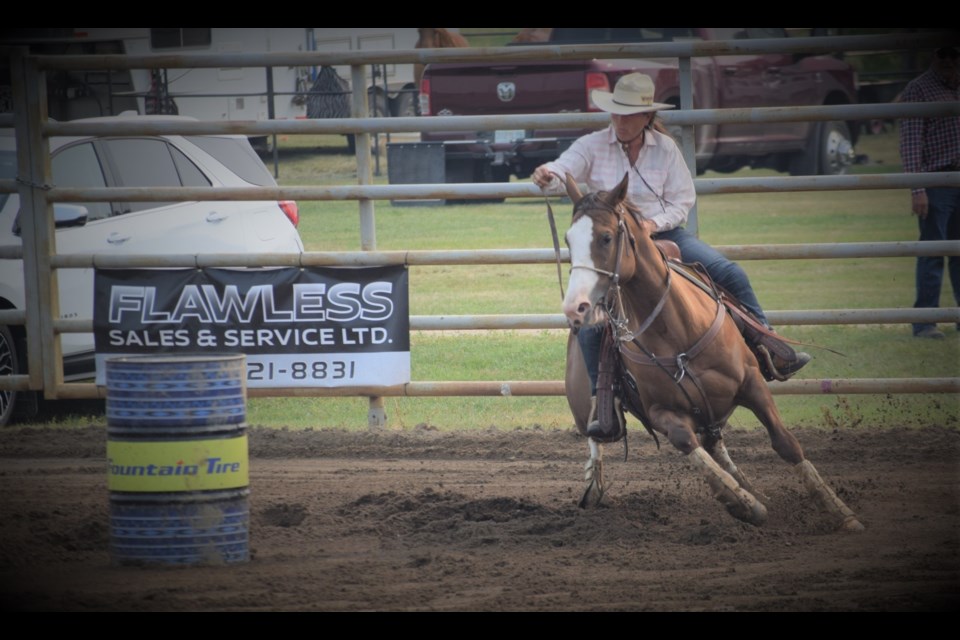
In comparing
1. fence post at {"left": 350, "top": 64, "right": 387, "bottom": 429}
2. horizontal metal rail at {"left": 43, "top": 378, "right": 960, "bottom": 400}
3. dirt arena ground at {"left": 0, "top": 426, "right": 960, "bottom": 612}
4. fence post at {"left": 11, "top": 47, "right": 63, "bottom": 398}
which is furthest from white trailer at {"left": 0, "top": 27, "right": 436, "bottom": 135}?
dirt arena ground at {"left": 0, "top": 426, "right": 960, "bottom": 612}

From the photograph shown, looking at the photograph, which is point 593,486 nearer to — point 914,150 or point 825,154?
point 914,150

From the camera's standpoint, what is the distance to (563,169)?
6.89 metres

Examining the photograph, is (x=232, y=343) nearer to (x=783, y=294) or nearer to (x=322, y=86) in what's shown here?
(x=783, y=294)

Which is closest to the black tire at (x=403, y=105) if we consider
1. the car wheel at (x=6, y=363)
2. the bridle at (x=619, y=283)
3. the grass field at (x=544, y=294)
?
the grass field at (x=544, y=294)

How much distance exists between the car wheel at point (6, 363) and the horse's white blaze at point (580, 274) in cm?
526

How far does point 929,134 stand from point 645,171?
15.7 ft

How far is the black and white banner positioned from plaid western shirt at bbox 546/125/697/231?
209cm

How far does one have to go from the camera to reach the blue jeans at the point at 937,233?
36.0ft

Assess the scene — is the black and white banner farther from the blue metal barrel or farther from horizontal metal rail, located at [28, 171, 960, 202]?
the blue metal barrel

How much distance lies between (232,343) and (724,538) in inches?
156

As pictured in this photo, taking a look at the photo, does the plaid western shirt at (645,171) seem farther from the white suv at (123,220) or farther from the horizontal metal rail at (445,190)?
the white suv at (123,220)

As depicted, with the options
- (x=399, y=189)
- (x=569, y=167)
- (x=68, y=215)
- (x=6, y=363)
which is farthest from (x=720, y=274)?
(x=6, y=363)

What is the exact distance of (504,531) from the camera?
6.58 m

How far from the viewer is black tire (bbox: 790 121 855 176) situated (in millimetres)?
18734
